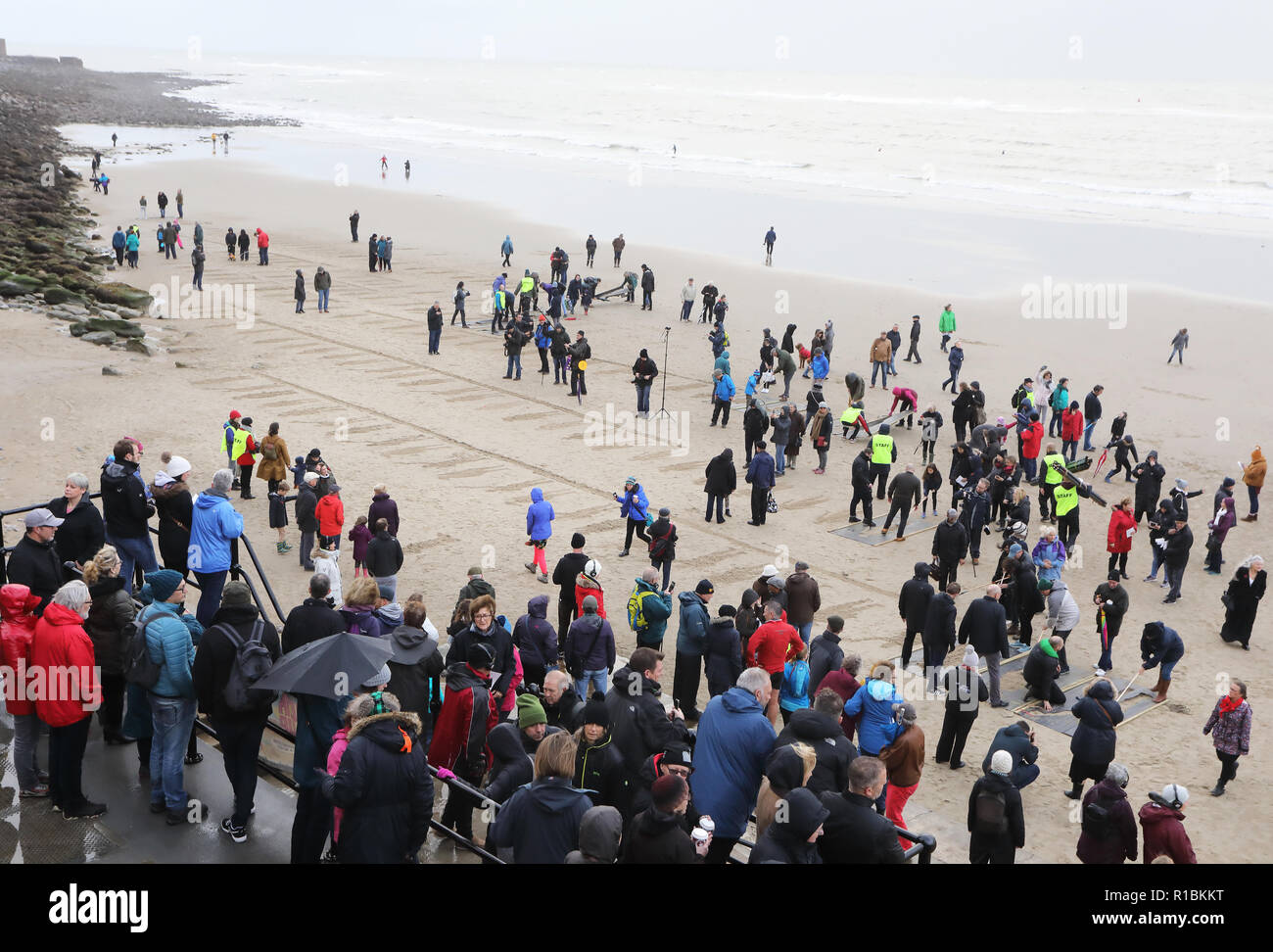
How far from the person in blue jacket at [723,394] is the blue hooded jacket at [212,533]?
515 inches

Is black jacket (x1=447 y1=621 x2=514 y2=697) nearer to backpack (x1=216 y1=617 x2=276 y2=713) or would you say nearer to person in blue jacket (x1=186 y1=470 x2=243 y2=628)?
backpack (x1=216 y1=617 x2=276 y2=713)

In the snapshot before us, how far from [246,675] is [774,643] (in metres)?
5.08

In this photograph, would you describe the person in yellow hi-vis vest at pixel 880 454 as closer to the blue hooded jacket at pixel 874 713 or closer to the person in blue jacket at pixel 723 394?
the person in blue jacket at pixel 723 394

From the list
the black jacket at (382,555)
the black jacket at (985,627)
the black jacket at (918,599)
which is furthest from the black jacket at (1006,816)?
the black jacket at (382,555)

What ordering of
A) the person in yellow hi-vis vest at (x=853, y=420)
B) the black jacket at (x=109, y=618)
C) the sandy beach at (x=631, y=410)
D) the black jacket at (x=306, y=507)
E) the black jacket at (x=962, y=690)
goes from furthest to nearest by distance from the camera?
the person in yellow hi-vis vest at (x=853, y=420) < the black jacket at (x=306, y=507) < the sandy beach at (x=631, y=410) < the black jacket at (x=962, y=690) < the black jacket at (x=109, y=618)

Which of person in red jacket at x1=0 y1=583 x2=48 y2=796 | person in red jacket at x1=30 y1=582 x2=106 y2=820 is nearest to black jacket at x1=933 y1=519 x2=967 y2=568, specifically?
person in red jacket at x1=30 y1=582 x2=106 y2=820

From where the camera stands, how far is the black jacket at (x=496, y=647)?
330 inches

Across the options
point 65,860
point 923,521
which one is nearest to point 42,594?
point 65,860

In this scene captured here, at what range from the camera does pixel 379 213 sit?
161ft

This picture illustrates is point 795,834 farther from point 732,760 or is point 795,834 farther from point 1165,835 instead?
point 1165,835

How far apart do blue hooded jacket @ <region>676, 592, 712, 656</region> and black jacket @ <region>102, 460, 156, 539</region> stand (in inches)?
208
